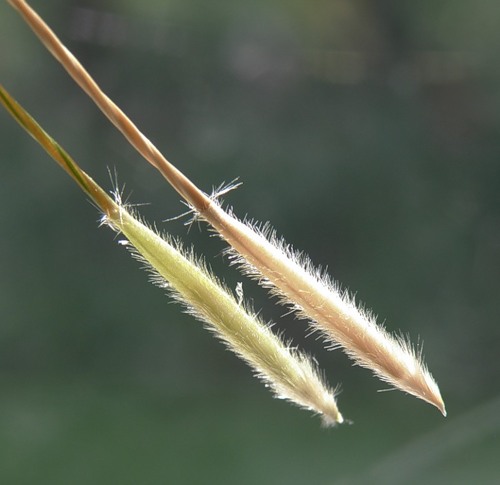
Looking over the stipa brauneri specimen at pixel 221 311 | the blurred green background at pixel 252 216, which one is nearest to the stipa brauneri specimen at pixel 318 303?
the stipa brauneri specimen at pixel 221 311

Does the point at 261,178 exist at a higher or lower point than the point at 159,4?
lower

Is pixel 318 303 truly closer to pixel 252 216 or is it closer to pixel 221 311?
pixel 221 311

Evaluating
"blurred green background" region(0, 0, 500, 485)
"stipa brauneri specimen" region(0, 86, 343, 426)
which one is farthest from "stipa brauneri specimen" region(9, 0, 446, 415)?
"blurred green background" region(0, 0, 500, 485)

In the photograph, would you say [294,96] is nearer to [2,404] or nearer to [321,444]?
[321,444]

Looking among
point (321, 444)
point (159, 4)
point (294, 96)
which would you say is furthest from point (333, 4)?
point (321, 444)

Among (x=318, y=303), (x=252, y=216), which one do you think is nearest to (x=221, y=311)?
(x=318, y=303)

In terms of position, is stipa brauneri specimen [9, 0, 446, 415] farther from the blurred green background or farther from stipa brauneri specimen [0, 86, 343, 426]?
the blurred green background
